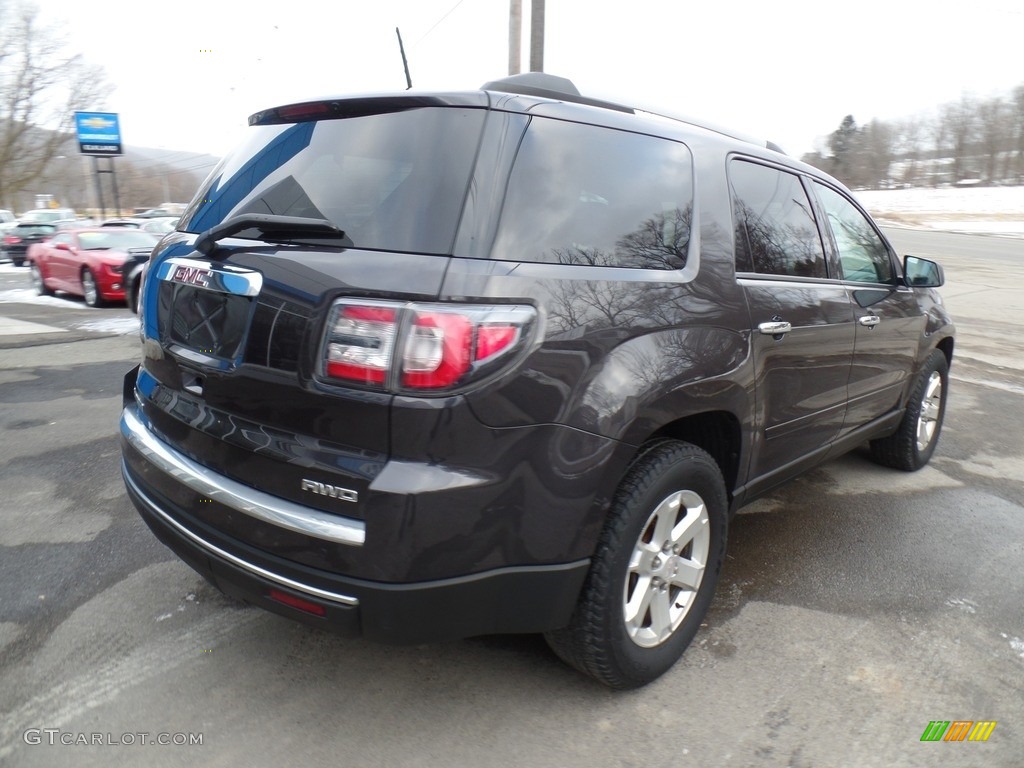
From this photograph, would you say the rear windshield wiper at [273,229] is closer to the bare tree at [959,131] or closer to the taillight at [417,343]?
the taillight at [417,343]

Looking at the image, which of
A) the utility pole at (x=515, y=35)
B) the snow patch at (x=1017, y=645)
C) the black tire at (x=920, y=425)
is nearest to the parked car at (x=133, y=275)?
the utility pole at (x=515, y=35)

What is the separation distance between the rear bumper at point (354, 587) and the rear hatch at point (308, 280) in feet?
0.20

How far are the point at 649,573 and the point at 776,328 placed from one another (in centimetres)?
104

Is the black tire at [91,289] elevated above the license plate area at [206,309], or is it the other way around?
the license plate area at [206,309]

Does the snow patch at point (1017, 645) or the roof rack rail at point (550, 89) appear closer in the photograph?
the roof rack rail at point (550, 89)

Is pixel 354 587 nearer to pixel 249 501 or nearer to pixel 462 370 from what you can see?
pixel 249 501

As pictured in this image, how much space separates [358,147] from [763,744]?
83.3 inches

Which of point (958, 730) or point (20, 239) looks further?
point (20, 239)

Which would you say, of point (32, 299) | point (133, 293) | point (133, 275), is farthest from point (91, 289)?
point (32, 299)

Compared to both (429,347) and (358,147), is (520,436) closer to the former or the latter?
(429,347)

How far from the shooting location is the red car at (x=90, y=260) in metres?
12.5

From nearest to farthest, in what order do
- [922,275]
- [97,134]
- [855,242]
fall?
[855,242]
[922,275]
[97,134]

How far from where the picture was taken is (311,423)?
203 centimetres

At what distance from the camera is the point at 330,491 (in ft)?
6.52
